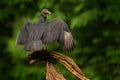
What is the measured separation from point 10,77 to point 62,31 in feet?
19.2

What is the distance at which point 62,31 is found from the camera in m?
2.59

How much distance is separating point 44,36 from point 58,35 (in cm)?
7

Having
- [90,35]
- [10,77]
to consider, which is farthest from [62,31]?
[10,77]

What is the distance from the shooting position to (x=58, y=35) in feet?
8.46

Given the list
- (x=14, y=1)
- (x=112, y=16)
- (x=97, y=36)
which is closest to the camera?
(x=112, y=16)

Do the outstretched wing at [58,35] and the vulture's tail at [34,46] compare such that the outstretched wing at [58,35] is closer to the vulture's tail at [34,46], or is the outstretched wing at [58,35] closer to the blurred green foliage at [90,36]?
the vulture's tail at [34,46]

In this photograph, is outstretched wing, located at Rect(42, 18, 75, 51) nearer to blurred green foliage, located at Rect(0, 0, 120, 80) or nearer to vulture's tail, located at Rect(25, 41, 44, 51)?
vulture's tail, located at Rect(25, 41, 44, 51)

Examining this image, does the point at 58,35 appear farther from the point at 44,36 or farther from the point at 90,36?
the point at 90,36

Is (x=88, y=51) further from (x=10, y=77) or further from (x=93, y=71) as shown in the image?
(x=10, y=77)

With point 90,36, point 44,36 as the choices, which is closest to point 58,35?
point 44,36

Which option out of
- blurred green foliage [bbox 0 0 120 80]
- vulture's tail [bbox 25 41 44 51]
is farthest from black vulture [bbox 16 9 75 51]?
blurred green foliage [bbox 0 0 120 80]

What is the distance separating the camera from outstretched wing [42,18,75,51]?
2.54 metres

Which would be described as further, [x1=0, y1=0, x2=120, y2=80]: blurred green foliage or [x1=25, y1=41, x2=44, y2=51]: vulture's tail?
[x1=0, y1=0, x2=120, y2=80]: blurred green foliage

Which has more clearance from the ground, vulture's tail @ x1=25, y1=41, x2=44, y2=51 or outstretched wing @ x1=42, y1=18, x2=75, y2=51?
outstretched wing @ x1=42, y1=18, x2=75, y2=51
